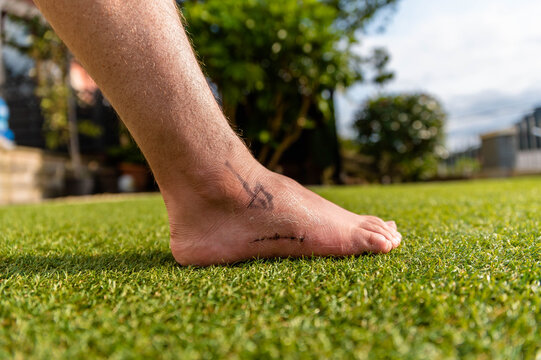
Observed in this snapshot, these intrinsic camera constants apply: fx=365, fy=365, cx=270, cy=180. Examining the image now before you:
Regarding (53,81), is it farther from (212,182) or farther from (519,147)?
(519,147)

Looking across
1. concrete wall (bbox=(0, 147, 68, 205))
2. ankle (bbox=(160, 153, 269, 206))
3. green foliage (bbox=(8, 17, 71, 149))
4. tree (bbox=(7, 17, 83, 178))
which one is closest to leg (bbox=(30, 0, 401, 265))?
ankle (bbox=(160, 153, 269, 206))

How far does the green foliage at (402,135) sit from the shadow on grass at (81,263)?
24.3ft

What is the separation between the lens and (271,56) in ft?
19.4

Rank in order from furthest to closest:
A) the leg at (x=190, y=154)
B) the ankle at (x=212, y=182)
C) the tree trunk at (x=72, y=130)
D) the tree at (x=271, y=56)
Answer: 1. the tree trunk at (x=72, y=130)
2. the tree at (x=271, y=56)
3. the ankle at (x=212, y=182)
4. the leg at (x=190, y=154)

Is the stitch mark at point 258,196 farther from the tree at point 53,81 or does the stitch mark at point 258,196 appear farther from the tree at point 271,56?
the tree at point 53,81

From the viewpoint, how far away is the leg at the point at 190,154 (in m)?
0.84

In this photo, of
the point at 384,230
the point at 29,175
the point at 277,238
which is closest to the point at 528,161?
the point at 384,230

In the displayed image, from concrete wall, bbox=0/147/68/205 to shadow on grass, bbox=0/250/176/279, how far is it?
4.60m

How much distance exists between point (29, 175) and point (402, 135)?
6.84 meters

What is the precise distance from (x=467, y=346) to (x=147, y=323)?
1.49 ft

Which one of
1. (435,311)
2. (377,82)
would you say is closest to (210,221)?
(435,311)

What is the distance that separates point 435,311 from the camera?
575 mm

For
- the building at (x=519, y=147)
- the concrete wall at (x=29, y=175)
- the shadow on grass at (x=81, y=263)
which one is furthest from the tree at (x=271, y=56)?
the shadow on grass at (x=81, y=263)

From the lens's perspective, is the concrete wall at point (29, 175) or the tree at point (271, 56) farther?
the tree at point (271, 56)
